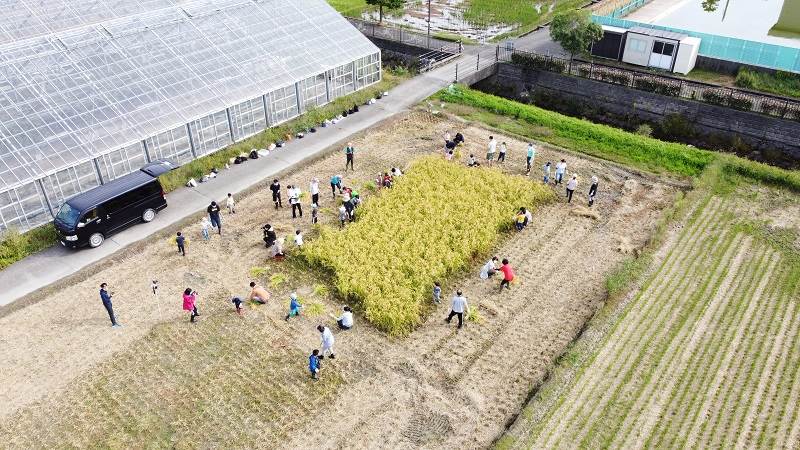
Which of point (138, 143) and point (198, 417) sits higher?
point (138, 143)

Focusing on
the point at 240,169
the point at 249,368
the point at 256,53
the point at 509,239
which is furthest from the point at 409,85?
the point at 249,368

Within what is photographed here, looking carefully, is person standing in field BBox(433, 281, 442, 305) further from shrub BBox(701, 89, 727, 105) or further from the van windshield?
shrub BBox(701, 89, 727, 105)

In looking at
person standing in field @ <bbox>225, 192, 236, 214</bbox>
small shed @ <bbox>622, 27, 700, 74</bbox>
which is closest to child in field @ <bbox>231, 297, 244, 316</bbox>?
person standing in field @ <bbox>225, 192, 236, 214</bbox>

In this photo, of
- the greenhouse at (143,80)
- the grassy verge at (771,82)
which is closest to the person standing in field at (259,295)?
the greenhouse at (143,80)

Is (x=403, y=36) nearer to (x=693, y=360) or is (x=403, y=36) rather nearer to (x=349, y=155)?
(x=349, y=155)

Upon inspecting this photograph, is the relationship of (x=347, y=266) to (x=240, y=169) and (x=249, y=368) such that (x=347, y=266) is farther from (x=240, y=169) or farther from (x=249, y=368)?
(x=240, y=169)

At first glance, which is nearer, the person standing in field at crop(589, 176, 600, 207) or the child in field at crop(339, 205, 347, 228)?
the child in field at crop(339, 205, 347, 228)

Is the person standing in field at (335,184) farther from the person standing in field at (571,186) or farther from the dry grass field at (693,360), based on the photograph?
the dry grass field at (693,360)
